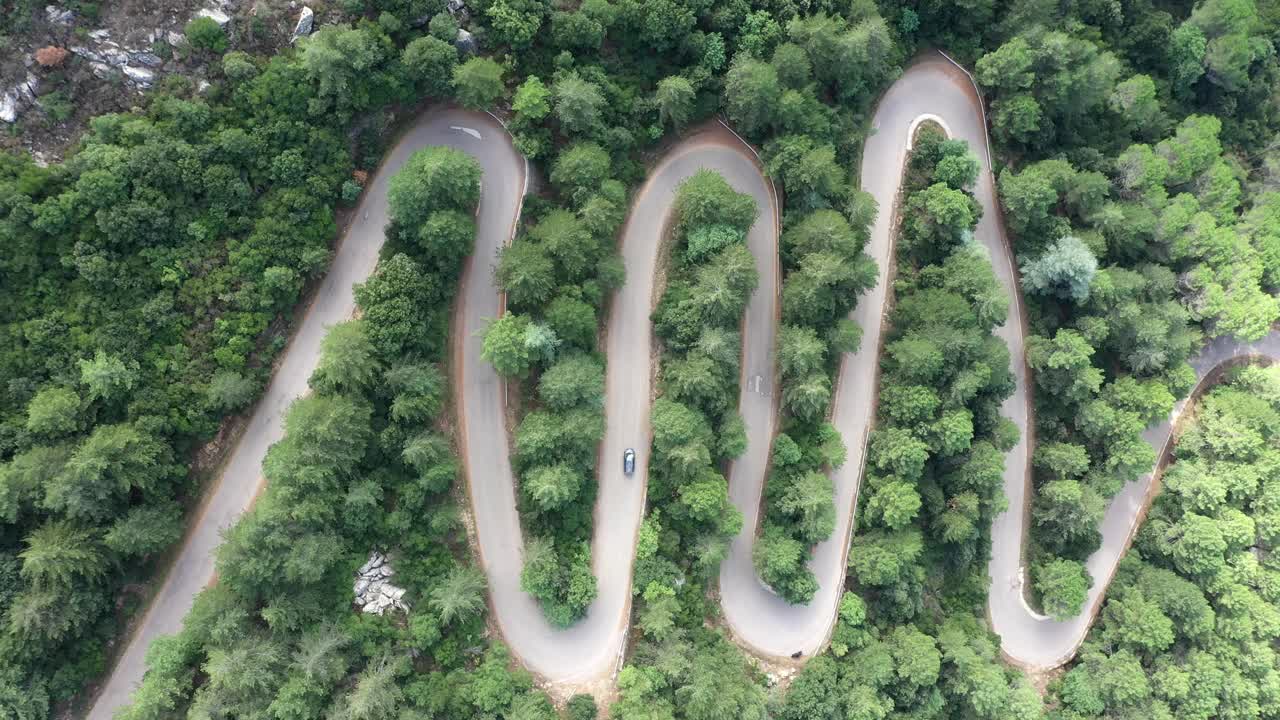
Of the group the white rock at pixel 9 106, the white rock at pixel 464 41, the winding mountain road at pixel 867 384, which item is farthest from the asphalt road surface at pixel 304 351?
the winding mountain road at pixel 867 384

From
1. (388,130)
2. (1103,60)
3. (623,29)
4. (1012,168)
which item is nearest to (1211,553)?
(1012,168)

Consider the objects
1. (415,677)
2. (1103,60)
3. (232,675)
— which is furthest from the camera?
(1103,60)

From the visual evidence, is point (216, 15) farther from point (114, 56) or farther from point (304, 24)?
point (114, 56)

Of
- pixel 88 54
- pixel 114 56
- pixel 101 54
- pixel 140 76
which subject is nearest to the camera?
pixel 88 54

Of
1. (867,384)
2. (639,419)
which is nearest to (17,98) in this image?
(639,419)

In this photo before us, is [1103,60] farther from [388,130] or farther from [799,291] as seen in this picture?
[388,130]
